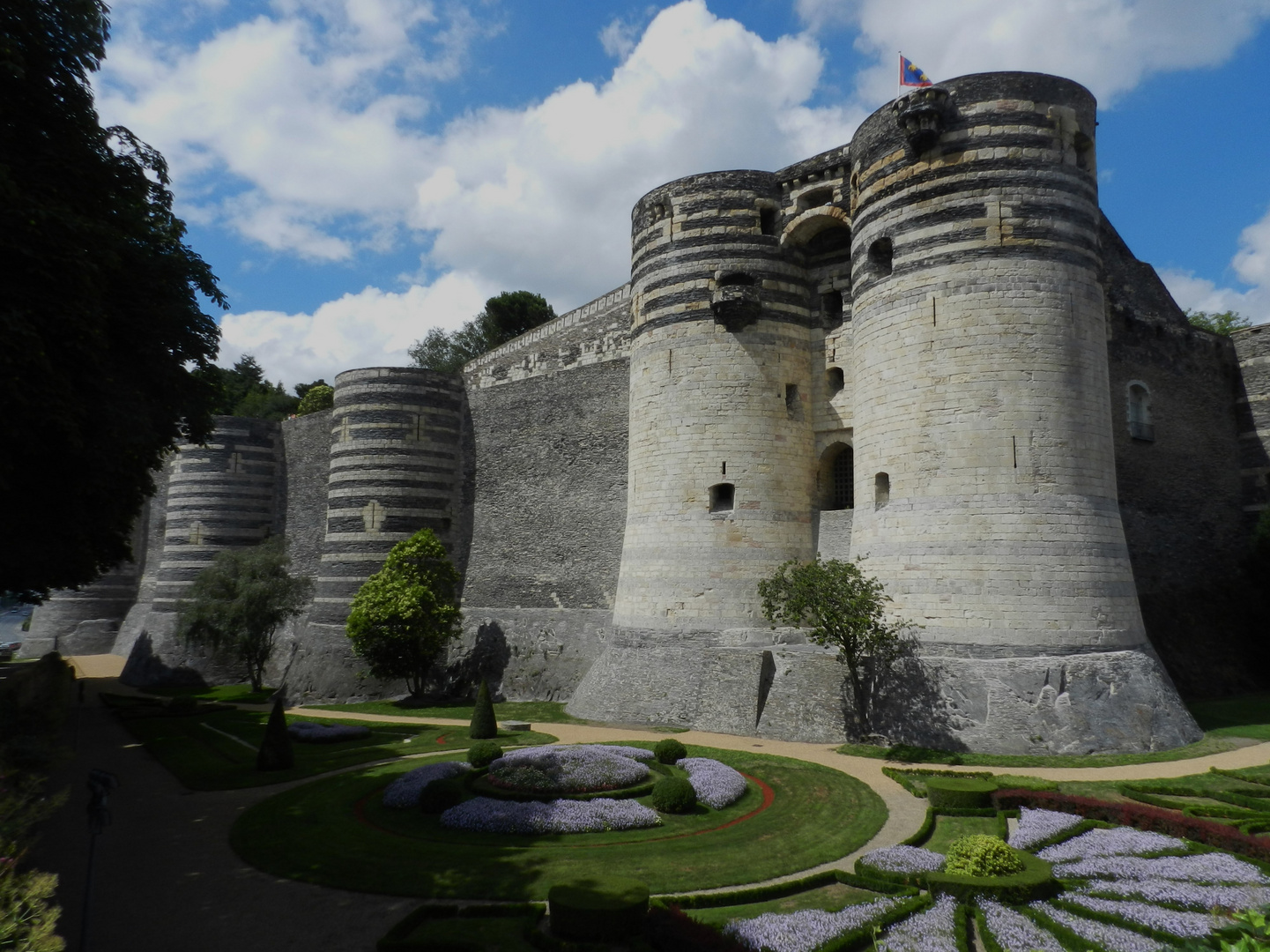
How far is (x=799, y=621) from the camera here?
62.4ft

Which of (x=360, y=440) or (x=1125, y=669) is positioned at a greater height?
(x=360, y=440)

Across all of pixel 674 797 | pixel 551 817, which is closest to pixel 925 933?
pixel 674 797

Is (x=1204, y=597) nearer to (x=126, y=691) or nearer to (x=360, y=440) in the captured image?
(x=360, y=440)

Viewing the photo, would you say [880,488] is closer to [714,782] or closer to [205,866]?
[714,782]

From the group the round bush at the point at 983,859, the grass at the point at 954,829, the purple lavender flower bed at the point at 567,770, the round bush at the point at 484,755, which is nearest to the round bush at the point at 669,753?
the purple lavender flower bed at the point at 567,770

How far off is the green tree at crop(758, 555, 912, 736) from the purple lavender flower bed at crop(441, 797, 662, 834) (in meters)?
6.68

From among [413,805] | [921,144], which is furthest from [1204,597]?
[413,805]

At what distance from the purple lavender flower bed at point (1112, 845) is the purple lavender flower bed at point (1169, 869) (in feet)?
0.60

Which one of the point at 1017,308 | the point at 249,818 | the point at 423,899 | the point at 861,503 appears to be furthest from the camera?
the point at 861,503

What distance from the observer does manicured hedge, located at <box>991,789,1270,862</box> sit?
11.0 m

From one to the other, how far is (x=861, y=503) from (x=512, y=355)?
690 inches

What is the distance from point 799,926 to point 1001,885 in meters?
2.61

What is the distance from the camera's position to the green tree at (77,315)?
1166cm

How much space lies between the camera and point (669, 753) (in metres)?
16.6
